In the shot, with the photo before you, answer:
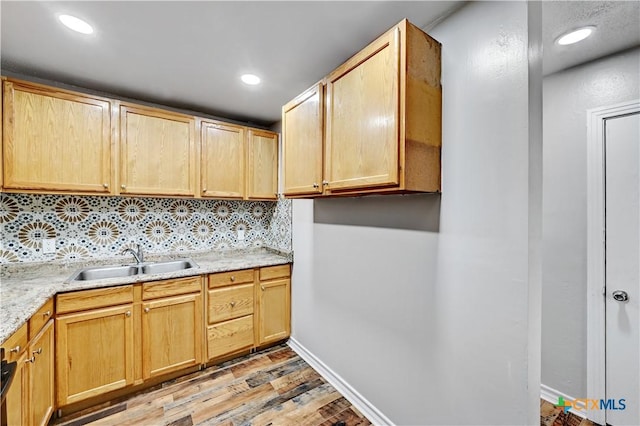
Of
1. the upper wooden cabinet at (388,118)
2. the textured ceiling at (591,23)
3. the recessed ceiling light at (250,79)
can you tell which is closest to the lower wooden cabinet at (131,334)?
the upper wooden cabinet at (388,118)

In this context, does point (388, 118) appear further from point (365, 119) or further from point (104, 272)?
point (104, 272)

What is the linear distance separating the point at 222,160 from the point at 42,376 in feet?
6.33

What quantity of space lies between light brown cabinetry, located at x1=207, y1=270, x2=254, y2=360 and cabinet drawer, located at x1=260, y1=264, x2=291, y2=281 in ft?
0.36

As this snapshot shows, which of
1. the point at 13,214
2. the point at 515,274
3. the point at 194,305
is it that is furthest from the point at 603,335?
the point at 13,214

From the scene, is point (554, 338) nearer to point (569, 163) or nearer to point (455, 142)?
point (569, 163)

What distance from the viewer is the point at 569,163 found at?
1879 millimetres

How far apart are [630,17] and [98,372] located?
3.73 meters

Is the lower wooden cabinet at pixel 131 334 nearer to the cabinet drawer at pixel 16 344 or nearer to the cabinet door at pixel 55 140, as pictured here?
the cabinet drawer at pixel 16 344

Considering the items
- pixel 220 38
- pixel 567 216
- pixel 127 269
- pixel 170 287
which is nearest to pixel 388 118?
pixel 220 38

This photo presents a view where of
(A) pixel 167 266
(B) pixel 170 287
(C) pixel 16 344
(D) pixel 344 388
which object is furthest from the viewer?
(A) pixel 167 266

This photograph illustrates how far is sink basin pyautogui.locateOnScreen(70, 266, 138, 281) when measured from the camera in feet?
7.27

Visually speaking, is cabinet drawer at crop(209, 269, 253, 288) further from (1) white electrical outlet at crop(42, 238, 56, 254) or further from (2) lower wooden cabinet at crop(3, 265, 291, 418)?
(1) white electrical outlet at crop(42, 238, 56, 254)

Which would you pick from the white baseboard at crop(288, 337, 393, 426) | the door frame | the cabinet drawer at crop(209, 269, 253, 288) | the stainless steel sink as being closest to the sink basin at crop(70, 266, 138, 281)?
the stainless steel sink

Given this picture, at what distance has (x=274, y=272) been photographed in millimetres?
2695
